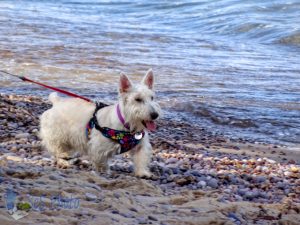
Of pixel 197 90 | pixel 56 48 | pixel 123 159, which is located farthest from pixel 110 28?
pixel 123 159

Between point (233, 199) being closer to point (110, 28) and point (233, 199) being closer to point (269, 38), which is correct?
point (269, 38)

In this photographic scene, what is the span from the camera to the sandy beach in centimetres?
480

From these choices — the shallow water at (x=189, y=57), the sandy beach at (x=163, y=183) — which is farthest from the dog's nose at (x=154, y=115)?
the shallow water at (x=189, y=57)

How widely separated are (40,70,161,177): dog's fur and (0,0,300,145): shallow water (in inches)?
141

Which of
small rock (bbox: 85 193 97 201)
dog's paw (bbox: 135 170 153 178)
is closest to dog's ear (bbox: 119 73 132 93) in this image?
dog's paw (bbox: 135 170 153 178)

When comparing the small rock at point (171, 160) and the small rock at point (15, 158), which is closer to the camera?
the small rock at point (15, 158)

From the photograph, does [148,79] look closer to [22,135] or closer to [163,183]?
[163,183]

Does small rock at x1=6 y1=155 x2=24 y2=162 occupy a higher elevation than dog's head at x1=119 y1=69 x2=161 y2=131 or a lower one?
lower

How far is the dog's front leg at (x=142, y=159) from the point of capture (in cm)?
648

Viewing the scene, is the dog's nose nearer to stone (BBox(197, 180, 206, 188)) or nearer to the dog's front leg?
the dog's front leg

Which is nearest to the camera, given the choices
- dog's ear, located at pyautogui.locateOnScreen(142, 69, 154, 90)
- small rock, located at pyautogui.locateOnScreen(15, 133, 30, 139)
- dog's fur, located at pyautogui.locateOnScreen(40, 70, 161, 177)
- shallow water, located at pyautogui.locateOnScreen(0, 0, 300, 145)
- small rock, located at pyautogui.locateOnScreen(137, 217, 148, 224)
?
small rock, located at pyautogui.locateOnScreen(137, 217, 148, 224)

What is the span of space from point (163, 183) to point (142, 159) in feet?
1.01

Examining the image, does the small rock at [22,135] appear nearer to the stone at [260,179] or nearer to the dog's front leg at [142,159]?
the dog's front leg at [142,159]

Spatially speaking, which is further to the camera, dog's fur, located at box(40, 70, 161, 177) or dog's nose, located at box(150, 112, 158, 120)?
dog's fur, located at box(40, 70, 161, 177)
